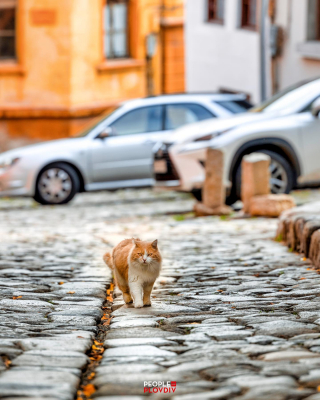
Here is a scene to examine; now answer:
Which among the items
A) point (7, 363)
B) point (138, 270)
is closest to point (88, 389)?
point (7, 363)

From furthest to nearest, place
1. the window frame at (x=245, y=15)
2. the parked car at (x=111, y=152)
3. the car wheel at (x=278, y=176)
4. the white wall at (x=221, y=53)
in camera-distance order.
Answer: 1. the window frame at (x=245, y=15)
2. the white wall at (x=221, y=53)
3. the parked car at (x=111, y=152)
4. the car wheel at (x=278, y=176)

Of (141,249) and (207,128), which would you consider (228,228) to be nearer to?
(207,128)

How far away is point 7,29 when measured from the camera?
23.2m

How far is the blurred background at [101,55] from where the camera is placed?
Result: 68.4 ft

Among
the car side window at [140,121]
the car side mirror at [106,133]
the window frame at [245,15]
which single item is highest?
the window frame at [245,15]

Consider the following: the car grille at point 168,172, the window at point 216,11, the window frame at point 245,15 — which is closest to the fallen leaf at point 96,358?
the car grille at point 168,172

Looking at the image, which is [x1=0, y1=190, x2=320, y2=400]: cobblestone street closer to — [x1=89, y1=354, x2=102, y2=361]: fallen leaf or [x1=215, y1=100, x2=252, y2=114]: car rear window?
[x1=89, y1=354, x2=102, y2=361]: fallen leaf

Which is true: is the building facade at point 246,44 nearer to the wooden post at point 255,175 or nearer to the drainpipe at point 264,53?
the drainpipe at point 264,53

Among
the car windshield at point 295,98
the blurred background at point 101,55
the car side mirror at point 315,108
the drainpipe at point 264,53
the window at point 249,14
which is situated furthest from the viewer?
the blurred background at point 101,55

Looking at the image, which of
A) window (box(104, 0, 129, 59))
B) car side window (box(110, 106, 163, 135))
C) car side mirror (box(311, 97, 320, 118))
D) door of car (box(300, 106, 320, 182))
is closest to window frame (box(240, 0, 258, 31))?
window (box(104, 0, 129, 59))

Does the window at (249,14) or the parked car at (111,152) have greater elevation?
the window at (249,14)

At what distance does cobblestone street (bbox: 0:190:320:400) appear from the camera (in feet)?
13.4

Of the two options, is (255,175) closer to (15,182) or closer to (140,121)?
(140,121)

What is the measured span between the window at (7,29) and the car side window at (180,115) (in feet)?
30.2
